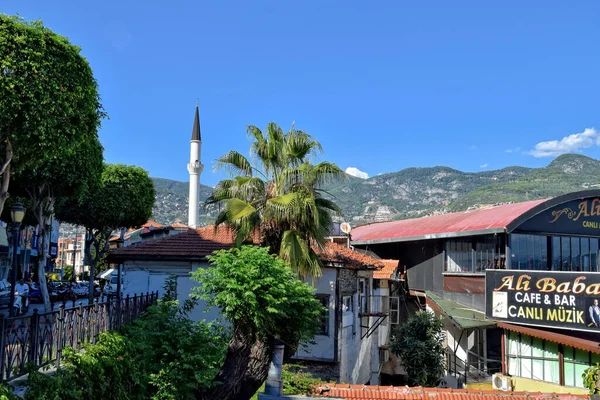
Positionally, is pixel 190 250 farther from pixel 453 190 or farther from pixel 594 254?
pixel 453 190

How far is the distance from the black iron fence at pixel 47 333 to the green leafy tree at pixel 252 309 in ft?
8.07

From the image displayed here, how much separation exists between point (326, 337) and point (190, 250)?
5.59 m

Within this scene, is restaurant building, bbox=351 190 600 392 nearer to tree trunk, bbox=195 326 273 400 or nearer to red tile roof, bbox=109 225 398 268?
red tile roof, bbox=109 225 398 268

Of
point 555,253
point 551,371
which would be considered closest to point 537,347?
point 551,371

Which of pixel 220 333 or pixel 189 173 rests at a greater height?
pixel 189 173

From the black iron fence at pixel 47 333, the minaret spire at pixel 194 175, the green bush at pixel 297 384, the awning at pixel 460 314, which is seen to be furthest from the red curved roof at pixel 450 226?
the black iron fence at pixel 47 333

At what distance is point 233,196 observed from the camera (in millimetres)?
15102

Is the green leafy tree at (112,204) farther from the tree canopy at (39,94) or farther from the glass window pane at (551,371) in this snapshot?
the glass window pane at (551,371)

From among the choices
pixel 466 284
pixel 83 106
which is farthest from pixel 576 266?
pixel 83 106

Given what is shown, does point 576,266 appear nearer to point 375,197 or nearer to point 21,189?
point 21,189

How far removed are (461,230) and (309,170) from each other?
1095 centimetres

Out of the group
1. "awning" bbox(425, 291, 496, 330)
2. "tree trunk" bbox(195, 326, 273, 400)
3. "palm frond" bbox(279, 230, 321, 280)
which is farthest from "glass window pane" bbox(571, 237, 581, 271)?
"tree trunk" bbox(195, 326, 273, 400)

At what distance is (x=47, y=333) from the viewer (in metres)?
8.62

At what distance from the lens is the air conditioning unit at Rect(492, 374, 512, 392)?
64.2 feet
